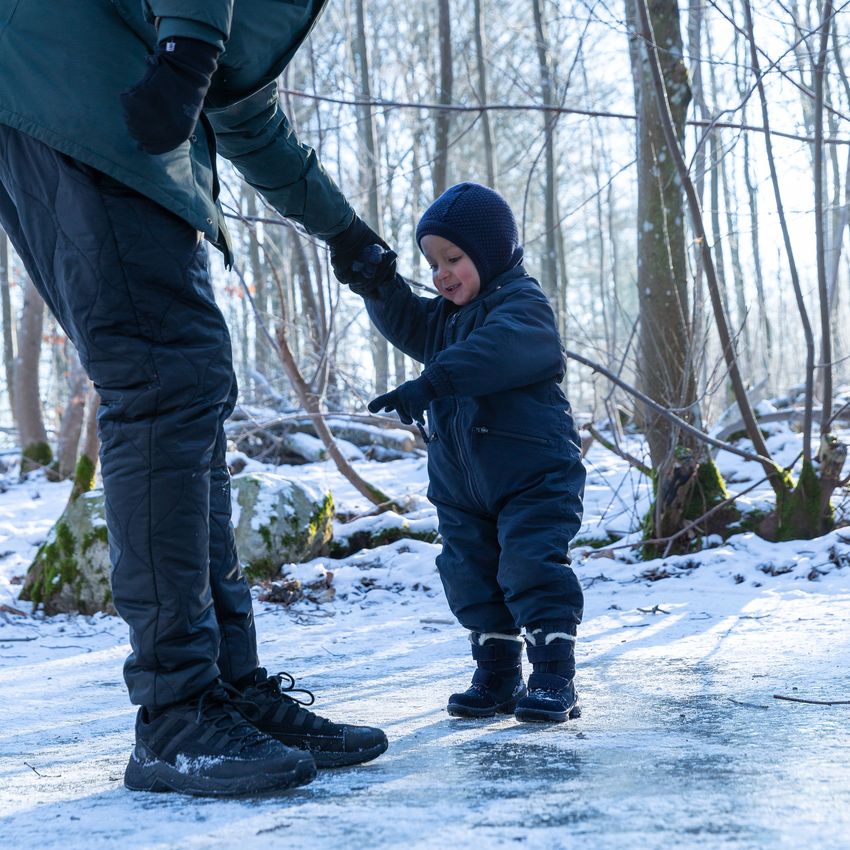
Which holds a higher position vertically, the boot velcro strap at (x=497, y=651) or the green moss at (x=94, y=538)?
the green moss at (x=94, y=538)

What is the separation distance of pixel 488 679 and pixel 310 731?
2.06 ft

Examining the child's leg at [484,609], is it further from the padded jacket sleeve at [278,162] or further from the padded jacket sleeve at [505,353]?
the padded jacket sleeve at [278,162]

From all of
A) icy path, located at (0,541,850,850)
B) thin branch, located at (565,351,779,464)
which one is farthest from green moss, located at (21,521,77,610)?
thin branch, located at (565,351,779,464)

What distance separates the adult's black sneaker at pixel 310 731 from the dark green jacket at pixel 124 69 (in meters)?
0.98

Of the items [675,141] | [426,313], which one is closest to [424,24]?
[675,141]

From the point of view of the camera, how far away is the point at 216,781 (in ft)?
5.69

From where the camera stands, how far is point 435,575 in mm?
5070

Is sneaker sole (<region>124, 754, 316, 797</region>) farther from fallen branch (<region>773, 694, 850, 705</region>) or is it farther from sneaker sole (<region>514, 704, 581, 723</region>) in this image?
fallen branch (<region>773, 694, 850, 705</region>)

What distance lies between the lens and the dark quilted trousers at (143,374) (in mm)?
1797

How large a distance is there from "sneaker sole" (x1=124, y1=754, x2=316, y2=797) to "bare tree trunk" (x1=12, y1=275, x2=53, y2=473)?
11.7 meters

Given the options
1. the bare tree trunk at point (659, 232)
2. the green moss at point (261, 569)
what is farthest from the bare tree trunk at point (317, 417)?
the bare tree trunk at point (659, 232)

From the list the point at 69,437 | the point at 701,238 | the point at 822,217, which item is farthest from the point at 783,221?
the point at 69,437

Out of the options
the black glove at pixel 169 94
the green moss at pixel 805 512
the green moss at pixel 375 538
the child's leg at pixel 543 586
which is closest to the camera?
the black glove at pixel 169 94

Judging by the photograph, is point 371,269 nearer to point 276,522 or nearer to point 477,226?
point 477,226
